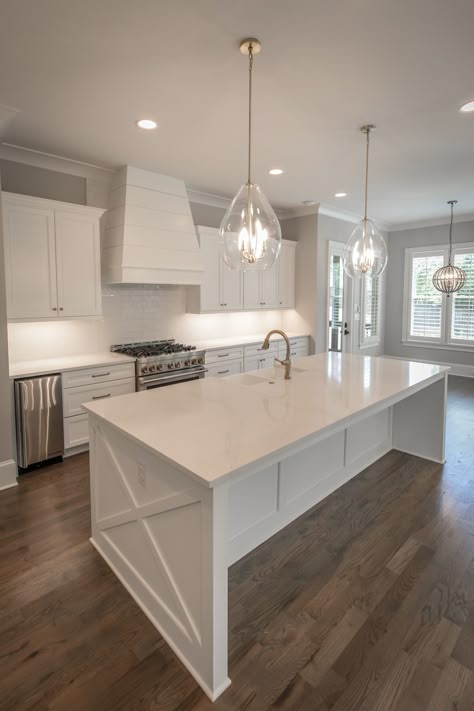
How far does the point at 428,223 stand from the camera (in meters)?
7.20

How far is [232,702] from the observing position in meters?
1.49

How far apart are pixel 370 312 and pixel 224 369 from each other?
12.9ft

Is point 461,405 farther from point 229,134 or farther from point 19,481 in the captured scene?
point 19,481

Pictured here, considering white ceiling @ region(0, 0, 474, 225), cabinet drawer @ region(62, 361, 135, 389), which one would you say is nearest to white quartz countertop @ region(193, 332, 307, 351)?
cabinet drawer @ region(62, 361, 135, 389)

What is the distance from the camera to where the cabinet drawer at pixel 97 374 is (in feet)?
11.7

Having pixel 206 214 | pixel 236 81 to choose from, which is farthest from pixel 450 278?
pixel 236 81

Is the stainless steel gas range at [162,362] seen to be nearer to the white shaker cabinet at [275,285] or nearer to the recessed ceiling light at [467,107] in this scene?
the white shaker cabinet at [275,285]

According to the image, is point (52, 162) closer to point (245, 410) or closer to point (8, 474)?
point (8, 474)

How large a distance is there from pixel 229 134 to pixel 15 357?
2.80 meters

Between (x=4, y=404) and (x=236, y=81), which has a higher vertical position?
(x=236, y=81)

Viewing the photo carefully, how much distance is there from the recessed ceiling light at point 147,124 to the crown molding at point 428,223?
5.68m

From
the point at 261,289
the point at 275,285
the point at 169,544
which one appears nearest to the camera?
the point at 169,544

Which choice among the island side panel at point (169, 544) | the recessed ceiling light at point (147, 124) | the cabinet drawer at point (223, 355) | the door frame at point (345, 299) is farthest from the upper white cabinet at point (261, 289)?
the island side panel at point (169, 544)

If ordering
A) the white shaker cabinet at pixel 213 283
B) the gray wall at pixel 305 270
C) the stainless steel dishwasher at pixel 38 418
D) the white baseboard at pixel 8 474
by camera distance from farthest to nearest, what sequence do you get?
1. the gray wall at pixel 305 270
2. the white shaker cabinet at pixel 213 283
3. the stainless steel dishwasher at pixel 38 418
4. the white baseboard at pixel 8 474
